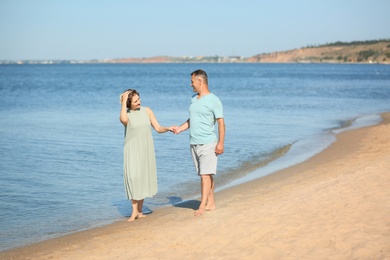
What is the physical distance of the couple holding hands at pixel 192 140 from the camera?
8.25m

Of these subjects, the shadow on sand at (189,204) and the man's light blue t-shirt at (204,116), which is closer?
the man's light blue t-shirt at (204,116)

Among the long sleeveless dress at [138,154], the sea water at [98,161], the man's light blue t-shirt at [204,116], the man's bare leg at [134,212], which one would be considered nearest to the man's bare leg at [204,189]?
the man's light blue t-shirt at [204,116]

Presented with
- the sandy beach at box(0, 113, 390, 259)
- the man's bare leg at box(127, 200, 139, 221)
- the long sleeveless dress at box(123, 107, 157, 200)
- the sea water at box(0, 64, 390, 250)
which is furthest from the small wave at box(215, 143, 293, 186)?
the long sleeveless dress at box(123, 107, 157, 200)

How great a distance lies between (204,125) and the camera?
27.3 ft

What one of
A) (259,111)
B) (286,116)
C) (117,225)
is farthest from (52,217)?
(259,111)

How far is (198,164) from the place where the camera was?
28.1ft

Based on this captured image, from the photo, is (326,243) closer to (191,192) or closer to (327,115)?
(191,192)

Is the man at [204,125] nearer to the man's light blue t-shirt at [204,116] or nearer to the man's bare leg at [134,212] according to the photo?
the man's light blue t-shirt at [204,116]

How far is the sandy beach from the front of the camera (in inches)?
245

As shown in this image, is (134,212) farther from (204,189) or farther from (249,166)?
(249,166)

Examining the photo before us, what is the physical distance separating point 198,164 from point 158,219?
111 centimetres

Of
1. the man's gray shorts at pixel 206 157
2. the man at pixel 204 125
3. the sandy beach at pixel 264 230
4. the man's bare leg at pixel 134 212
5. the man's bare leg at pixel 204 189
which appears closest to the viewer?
the sandy beach at pixel 264 230

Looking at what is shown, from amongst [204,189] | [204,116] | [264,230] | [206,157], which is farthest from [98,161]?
[264,230]

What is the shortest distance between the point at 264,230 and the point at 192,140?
6.75 feet
